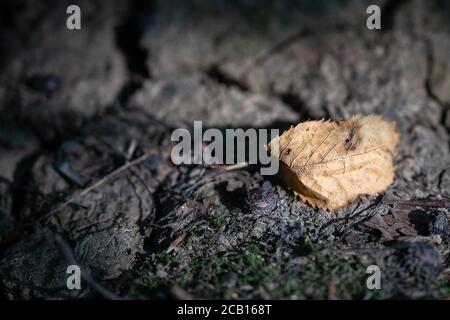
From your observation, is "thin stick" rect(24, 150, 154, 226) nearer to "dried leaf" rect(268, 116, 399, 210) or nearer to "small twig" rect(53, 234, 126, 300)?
"small twig" rect(53, 234, 126, 300)

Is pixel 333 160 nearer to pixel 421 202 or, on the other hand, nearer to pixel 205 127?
pixel 421 202

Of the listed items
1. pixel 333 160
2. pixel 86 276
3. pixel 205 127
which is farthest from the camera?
pixel 205 127

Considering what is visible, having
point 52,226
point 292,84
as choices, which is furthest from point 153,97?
point 52,226

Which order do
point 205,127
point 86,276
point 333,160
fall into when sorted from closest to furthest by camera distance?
point 86,276 → point 333,160 → point 205,127

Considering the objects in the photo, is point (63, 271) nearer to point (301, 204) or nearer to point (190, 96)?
point (301, 204)

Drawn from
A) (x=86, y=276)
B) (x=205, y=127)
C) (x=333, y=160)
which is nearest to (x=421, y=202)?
(x=333, y=160)

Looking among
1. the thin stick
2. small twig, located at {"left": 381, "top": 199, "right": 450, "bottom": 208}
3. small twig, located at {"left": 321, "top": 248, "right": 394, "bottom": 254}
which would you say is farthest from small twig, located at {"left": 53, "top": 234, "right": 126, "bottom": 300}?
small twig, located at {"left": 381, "top": 199, "right": 450, "bottom": 208}
